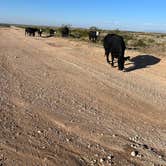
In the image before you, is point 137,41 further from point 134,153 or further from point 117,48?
point 134,153

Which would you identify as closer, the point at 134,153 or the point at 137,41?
the point at 134,153

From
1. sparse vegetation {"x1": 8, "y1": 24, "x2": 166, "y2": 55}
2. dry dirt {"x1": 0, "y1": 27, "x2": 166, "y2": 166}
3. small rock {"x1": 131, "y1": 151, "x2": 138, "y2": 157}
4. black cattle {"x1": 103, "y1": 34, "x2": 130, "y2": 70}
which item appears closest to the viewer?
dry dirt {"x1": 0, "y1": 27, "x2": 166, "y2": 166}

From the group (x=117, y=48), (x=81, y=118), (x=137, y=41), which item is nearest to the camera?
(x=81, y=118)

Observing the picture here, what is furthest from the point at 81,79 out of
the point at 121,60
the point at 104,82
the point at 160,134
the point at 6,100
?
the point at 160,134

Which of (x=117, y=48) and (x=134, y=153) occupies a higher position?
(x=117, y=48)

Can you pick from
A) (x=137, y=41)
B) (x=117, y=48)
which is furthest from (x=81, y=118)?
(x=137, y=41)

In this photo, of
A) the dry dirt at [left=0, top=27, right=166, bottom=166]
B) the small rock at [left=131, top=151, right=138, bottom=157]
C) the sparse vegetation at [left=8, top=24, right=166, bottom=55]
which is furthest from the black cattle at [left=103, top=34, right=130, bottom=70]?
the small rock at [left=131, top=151, right=138, bottom=157]

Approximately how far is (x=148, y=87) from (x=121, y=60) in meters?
4.27

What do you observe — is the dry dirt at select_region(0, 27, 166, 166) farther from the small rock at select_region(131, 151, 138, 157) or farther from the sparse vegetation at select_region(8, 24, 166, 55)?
the sparse vegetation at select_region(8, 24, 166, 55)

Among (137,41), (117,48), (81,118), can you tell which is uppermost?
(117,48)

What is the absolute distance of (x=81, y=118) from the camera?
9359 millimetres

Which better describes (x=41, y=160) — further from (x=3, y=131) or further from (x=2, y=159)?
(x=3, y=131)

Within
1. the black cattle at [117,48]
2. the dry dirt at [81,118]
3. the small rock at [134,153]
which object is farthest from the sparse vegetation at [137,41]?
the small rock at [134,153]

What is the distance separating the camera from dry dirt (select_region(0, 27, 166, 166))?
698 cm
